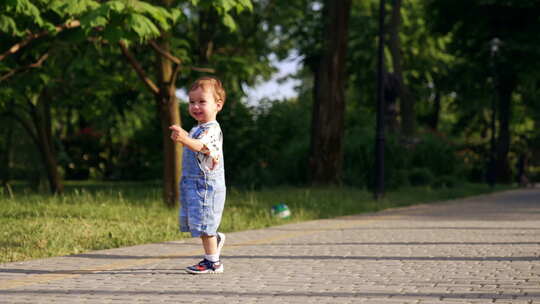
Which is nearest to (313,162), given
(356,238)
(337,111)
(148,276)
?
(337,111)

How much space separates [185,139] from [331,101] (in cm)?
1590

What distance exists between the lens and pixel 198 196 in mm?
6992

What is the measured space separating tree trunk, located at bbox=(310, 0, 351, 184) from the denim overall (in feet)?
49.9


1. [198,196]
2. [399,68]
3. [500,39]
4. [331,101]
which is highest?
[500,39]

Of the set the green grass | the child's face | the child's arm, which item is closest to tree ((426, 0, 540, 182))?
the green grass

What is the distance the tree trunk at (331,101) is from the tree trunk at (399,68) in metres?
6.33

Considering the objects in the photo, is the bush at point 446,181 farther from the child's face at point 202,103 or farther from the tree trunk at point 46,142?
the child's face at point 202,103

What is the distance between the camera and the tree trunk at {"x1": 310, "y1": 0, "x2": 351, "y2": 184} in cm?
2183

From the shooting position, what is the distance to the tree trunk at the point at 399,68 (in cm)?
2872

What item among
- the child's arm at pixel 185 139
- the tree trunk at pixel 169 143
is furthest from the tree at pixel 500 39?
the child's arm at pixel 185 139

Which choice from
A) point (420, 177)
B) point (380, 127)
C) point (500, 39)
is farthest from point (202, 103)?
point (500, 39)

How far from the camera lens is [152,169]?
27.8 metres

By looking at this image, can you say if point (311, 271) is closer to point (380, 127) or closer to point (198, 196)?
point (198, 196)

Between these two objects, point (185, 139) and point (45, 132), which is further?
point (45, 132)
